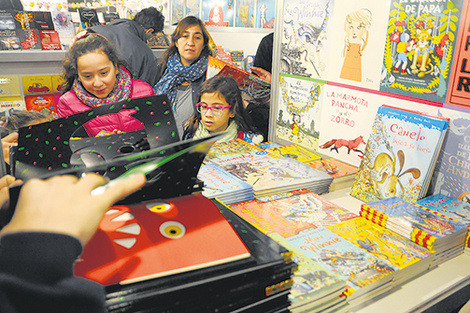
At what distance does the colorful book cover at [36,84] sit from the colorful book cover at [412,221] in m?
3.22

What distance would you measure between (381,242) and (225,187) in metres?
0.57

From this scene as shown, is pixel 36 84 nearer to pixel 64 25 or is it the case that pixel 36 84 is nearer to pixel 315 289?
pixel 64 25

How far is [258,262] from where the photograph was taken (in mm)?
637

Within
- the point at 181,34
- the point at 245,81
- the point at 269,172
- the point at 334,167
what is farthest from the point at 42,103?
the point at 334,167

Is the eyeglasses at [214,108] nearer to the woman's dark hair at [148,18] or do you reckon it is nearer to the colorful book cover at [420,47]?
the colorful book cover at [420,47]

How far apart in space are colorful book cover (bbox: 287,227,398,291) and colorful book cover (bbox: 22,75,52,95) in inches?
124

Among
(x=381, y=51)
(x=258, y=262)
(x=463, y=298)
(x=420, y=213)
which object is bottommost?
(x=463, y=298)

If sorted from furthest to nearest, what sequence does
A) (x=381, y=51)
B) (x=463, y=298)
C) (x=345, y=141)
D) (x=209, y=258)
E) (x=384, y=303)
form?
(x=345, y=141) < (x=381, y=51) < (x=463, y=298) < (x=384, y=303) < (x=209, y=258)

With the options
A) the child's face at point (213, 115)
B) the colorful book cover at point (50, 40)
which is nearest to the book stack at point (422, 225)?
the child's face at point (213, 115)

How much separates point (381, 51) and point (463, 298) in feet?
3.12

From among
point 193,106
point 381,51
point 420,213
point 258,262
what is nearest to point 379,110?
point 381,51

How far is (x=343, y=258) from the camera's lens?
1.05m

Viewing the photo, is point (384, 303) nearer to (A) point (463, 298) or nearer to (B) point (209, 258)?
(A) point (463, 298)

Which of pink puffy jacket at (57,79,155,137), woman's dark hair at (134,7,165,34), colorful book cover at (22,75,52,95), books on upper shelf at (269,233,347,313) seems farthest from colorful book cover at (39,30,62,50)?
books on upper shelf at (269,233,347,313)
